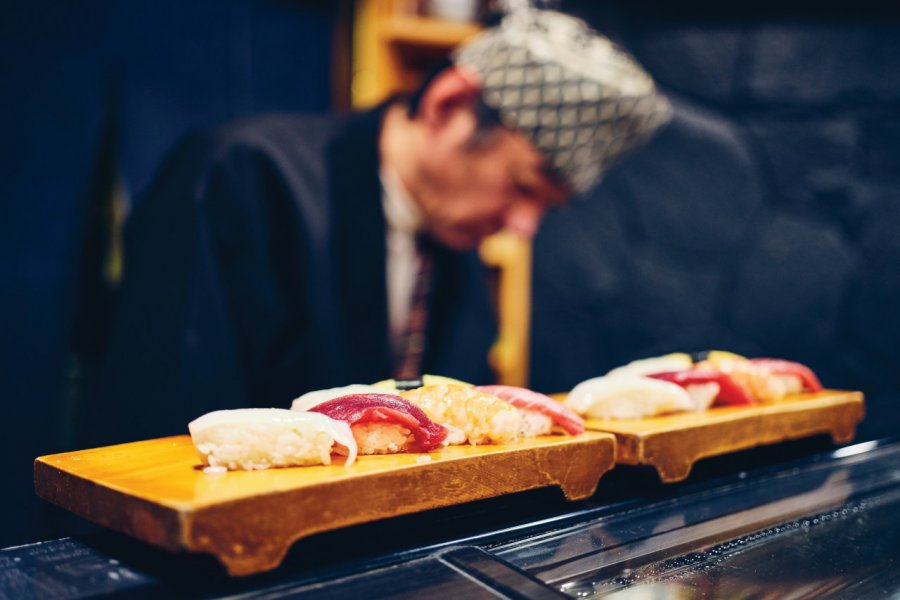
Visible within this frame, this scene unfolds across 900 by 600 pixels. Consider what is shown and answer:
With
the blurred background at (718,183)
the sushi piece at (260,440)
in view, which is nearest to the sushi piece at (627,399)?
the sushi piece at (260,440)

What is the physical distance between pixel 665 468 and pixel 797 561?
32 centimetres

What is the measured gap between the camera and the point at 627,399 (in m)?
1.62

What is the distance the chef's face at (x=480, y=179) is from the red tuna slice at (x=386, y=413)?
5.26 feet

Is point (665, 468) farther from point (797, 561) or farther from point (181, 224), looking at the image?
point (181, 224)

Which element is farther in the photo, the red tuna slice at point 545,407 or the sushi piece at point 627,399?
the sushi piece at point 627,399

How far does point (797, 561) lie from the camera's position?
1.20 metres

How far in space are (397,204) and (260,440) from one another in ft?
6.63

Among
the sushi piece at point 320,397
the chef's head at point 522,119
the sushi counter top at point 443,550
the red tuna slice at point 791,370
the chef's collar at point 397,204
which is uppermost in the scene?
the chef's head at point 522,119

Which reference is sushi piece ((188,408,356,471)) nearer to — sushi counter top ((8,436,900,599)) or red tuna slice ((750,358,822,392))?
sushi counter top ((8,436,900,599))

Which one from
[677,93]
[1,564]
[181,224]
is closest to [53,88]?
[181,224]

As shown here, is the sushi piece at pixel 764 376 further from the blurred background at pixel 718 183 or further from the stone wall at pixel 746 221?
the stone wall at pixel 746 221

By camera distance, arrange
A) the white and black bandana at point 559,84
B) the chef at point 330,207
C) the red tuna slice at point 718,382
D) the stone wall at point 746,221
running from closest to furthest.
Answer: the red tuna slice at point 718,382
the chef at point 330,207
the white and black bandana at point 559,84
the stone wall at point 746,221

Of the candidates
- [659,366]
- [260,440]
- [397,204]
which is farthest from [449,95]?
[260,440]

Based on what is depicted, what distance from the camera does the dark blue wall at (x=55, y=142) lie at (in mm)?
2938
